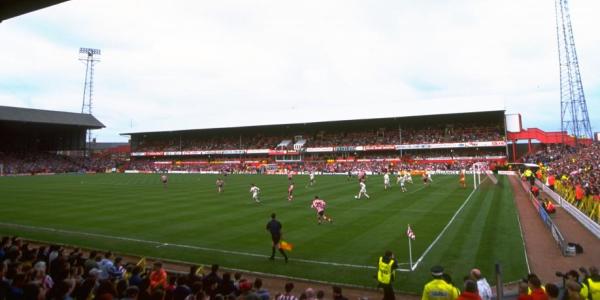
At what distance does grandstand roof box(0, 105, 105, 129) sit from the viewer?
72.0 m

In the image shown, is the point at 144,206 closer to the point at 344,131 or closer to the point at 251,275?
the point at 251,275

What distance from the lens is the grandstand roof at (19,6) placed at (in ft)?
34.3

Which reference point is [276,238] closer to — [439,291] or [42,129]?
[439,291]

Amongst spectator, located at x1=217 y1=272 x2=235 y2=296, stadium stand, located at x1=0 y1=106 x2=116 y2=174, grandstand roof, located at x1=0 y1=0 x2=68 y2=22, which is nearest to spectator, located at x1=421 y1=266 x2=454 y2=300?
spectator, located at x1=217 y1=272 x2=235 y2=296

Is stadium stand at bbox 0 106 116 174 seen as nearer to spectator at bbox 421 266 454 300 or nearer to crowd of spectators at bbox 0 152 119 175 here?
crowd of spectators at bbox 0 152 119 175

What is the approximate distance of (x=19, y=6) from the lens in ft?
35.3

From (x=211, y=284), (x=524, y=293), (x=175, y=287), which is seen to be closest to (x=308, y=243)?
(x=211, y=284)

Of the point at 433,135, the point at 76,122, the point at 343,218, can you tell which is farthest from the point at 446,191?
the point at 76,122

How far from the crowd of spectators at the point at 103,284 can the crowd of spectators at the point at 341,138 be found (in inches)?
2508

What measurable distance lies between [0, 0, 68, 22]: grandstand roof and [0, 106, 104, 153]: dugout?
244 feet

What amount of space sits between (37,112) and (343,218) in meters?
80.8

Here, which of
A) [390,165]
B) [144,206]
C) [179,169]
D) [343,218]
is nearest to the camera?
[343,218]

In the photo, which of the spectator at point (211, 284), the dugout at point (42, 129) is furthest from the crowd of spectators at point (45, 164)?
the spectator at point (211, 284)

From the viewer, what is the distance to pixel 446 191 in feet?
106
